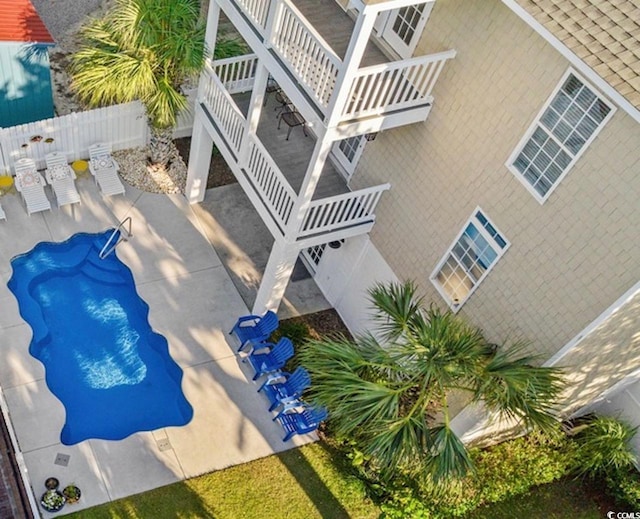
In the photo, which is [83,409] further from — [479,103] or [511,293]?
[479,103]

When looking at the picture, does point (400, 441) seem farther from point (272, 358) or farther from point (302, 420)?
point (272, 358)

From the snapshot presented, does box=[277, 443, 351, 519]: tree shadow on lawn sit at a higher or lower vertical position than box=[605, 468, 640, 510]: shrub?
higher

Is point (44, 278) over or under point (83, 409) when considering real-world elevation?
over

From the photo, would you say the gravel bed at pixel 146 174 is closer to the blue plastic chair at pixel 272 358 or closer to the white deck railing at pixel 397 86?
the blue plastic chair at pixel 272 358

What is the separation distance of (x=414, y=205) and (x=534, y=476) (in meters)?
7.23

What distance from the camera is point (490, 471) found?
15.7 m

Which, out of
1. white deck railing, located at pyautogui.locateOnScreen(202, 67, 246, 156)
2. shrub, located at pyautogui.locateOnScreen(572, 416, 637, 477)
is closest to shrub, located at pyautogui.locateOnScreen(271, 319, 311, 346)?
white deck railing, located at pyautogui.locateOnScreen(202, 67, 246, 156)

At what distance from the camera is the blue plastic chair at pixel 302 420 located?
15531 mm

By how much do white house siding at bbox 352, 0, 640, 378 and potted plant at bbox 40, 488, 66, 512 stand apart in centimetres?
900

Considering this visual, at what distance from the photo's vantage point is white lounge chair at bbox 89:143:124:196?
1906cm

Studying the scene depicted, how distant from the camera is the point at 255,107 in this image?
602 inches

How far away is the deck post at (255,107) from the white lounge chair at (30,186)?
233 inches

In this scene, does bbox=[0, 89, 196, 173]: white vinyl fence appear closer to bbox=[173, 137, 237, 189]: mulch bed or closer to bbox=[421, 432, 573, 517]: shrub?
bbox=[173, 137, 237, 189]: mulch bed

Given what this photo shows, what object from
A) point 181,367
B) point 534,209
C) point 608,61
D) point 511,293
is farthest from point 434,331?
point 181,367
